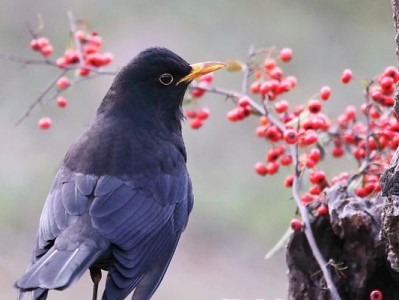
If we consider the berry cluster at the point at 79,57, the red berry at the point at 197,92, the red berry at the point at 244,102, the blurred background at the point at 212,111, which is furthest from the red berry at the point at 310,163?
the blurred background at the point at 212,111

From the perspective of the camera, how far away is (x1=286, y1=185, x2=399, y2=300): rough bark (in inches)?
205

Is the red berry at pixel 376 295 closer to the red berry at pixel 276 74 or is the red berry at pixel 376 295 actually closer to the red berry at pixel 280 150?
the red berry at pixel 280 150

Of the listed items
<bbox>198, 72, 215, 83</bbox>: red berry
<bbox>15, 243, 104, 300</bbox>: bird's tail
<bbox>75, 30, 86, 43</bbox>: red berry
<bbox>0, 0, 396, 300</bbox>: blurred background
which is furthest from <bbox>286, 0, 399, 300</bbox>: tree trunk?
<bbox>0, 0, 396, 300</bbox>: blurred background

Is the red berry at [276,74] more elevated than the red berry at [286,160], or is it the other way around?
the red berry at [276,74]

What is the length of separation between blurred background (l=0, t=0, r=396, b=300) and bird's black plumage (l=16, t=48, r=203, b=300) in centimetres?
392

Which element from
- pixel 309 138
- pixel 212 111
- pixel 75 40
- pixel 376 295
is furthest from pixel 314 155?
pixel 212 111

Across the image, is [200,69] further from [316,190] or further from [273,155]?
[316,190]

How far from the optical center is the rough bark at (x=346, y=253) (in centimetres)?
521

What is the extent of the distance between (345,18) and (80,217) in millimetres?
7626

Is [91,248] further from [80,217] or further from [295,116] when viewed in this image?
[295,116]

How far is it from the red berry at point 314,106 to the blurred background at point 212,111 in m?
→ 4.14

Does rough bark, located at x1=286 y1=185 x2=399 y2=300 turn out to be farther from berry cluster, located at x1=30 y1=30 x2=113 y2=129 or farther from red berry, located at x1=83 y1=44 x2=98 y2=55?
red berry, located at x1=83 y1=44 x2=98 y2=55

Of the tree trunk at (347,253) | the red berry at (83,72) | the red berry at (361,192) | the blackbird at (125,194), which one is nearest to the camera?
the blackbird at (125,194)

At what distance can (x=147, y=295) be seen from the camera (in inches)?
204
